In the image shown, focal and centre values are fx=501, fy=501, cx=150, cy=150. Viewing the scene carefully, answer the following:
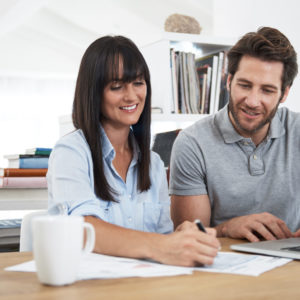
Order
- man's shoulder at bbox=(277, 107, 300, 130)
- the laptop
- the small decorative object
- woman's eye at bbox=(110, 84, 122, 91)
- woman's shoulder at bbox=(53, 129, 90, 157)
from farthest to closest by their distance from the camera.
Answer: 1. the small decorative object
2. man's shoulder at bbox=(277, 107, 300, 130)
3. woman's eye at bbox=(110, 84, 122, 91)
4. woman's shoulder at bbox=(53, 129, 90, 157)
5. the laptop

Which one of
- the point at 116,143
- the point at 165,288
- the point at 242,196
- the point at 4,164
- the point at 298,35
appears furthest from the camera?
the point at 4,164

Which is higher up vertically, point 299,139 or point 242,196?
point 299,139

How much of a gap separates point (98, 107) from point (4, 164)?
704 centimetres

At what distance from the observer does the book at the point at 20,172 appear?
6.62ft

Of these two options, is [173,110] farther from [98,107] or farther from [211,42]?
[98,107]

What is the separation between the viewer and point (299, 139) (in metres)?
1.75

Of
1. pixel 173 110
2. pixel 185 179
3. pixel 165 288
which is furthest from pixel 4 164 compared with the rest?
pixel 165 288

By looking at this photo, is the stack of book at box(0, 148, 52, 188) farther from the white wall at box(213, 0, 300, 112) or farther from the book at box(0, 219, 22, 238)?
the white wall at box(213, 0, 300, 112)

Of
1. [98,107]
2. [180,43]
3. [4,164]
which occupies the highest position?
[180,43]

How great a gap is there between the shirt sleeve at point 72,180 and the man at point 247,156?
1.50 ft

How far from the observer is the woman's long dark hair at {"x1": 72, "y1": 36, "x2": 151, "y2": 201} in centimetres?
136

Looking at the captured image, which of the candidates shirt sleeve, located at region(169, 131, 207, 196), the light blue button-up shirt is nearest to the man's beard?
shirt sleeve, located at region(169, 131, 207, 196)

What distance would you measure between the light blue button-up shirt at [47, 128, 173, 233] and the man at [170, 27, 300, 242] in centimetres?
16

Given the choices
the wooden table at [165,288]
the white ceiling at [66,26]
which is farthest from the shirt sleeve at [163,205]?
the white ceiling at [66,26]
